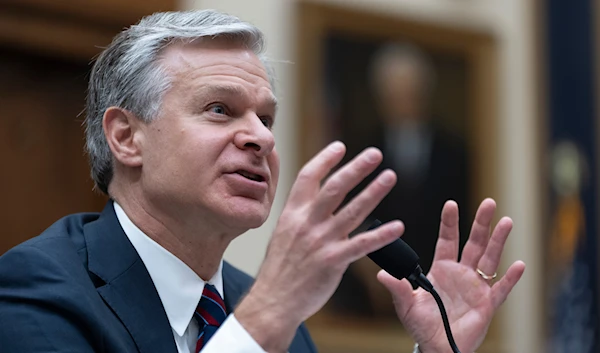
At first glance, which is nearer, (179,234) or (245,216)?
(245,216)

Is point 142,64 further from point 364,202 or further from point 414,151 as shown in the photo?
point 414,151

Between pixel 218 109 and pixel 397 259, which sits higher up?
pixel 218 109

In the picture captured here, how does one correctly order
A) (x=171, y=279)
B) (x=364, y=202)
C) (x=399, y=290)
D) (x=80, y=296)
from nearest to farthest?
(x=364, y=202)
(x=80, y=296)
(x=171, y=279)
(x=399, y=290)

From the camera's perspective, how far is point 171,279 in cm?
256

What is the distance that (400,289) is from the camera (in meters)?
2.69

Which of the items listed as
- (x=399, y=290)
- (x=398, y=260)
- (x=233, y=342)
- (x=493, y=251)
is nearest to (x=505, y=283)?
(x=493, y=251)

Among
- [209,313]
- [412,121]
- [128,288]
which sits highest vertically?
[128,288]

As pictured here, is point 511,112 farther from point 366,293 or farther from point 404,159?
point 366,293

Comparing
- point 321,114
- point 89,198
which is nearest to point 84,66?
point 89,198

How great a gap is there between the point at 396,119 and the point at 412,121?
0.16 metres

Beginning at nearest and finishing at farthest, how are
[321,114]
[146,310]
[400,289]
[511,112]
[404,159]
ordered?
1. [146,310]
2. [400,289]
3. [321,114]
4. [404,159]
5. [511,112]

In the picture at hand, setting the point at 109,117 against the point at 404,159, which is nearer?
the point at 109,117

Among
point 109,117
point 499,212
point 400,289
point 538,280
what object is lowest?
point 538,280

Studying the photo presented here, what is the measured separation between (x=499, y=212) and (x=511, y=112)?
0.81m
